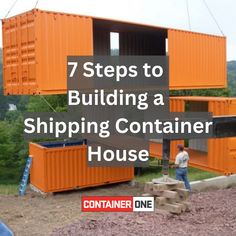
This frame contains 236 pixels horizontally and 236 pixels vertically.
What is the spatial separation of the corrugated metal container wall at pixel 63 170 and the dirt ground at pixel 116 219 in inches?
35.0

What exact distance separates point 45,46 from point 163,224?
5.61 metres

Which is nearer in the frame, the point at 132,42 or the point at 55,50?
the point at 55,50

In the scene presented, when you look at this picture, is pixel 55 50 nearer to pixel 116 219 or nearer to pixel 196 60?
pixel 116 219

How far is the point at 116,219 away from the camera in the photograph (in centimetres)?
937

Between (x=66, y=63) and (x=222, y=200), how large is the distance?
5.69 meters

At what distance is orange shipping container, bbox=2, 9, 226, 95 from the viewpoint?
1121 cm

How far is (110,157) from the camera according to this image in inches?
640

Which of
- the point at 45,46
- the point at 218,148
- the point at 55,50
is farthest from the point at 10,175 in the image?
the point at 45,46

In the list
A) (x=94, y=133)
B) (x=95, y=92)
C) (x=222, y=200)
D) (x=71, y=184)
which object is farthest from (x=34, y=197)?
(x=222, y=200)

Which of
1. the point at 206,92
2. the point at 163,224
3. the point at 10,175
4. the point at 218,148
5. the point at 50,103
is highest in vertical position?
the point at 206,92

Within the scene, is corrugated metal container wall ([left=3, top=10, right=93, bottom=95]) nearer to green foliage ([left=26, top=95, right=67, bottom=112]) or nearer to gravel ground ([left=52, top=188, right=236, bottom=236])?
gravel ground ([left=52, top=188, right=236, bottom=236])

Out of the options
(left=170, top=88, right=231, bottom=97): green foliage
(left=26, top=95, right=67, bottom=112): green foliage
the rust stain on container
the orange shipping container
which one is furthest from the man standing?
(left=26, top=95, right=67, bottom=112): green foliage

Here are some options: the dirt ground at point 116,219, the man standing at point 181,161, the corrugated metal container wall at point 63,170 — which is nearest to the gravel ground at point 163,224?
the dirt ground at point 116,219

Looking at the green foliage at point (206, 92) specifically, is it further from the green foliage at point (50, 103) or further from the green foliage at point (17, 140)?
the green foliage at point (50, 103)
